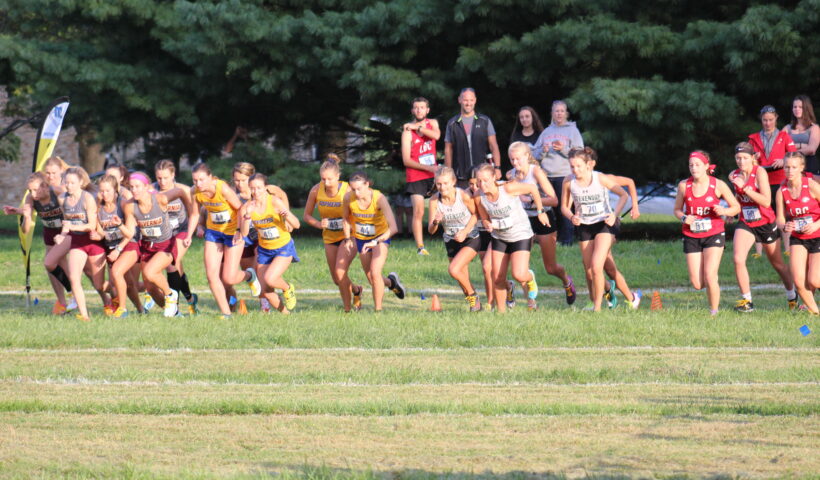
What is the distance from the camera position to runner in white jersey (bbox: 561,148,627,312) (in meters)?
11.7

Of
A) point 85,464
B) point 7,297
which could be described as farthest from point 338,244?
Answer: point 85,464

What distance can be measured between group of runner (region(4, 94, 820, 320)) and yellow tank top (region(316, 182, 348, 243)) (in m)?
0.01

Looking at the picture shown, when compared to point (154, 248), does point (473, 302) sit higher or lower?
lower

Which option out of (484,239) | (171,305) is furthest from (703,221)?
(171,305)

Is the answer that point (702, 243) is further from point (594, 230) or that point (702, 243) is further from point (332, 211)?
point (332, 211)

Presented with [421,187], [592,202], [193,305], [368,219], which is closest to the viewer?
[592,202]

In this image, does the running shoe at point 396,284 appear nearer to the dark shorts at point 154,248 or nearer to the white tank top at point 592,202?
the white tank top at point 592,202

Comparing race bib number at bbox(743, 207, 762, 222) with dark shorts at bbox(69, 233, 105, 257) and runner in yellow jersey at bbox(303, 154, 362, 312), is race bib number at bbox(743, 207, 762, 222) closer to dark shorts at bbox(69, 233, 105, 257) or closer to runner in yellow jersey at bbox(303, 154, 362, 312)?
runner in yellow jersey at bbox(303, 154, 362, 312)

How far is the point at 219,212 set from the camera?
40.1 feet

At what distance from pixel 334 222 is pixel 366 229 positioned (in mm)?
377

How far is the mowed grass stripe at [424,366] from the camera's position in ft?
27.3

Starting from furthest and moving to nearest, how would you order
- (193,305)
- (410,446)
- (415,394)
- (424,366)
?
(193,305)
(424,366)
(415,394)
(410,446)

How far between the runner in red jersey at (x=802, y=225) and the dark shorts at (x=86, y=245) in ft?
23.3

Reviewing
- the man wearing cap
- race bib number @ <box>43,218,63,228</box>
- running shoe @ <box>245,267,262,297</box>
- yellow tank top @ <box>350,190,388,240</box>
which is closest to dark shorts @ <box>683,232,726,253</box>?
yellow tank top @ <box>350,190,388,240</box>
